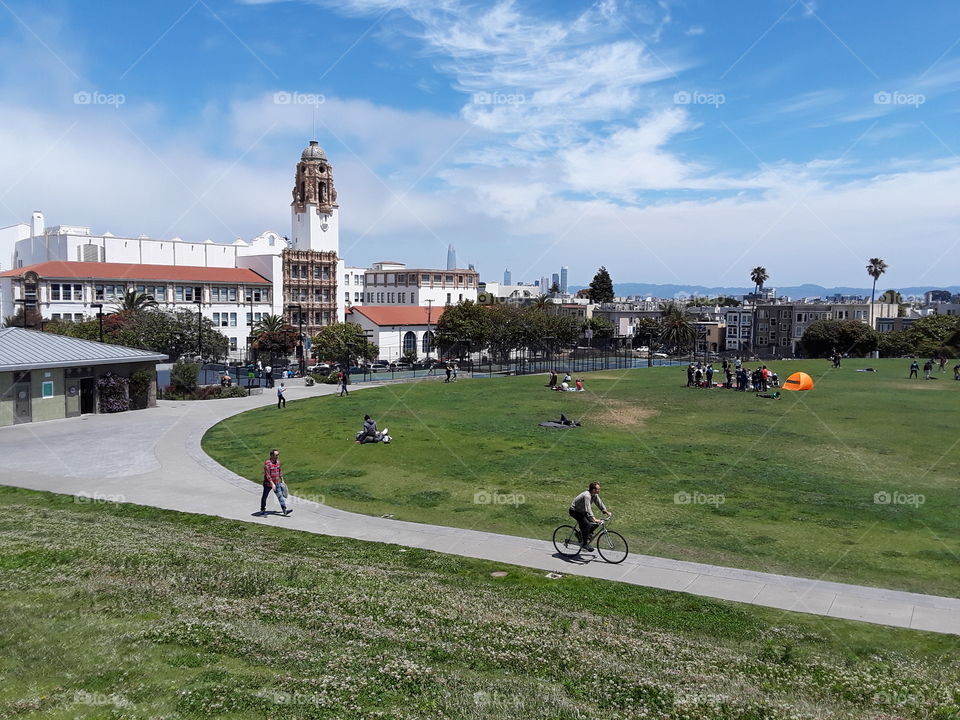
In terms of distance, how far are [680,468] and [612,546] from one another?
8.87 metres

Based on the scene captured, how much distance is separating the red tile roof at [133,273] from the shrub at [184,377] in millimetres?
50709

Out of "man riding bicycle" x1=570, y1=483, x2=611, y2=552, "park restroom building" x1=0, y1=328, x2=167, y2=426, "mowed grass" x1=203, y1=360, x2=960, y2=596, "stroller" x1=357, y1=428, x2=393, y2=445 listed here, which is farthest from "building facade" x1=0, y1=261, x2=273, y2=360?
"man riding bicycle" x1=570, y1=483, x2=611, y2=552

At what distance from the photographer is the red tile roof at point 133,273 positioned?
85875 millimetres

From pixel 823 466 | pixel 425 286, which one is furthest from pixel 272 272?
pixel 823 466

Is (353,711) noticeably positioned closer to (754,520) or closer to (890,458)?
(754,520)

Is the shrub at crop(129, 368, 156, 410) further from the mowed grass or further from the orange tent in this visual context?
the orange tent

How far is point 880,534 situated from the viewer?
16.8m

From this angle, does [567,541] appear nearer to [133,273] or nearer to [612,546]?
Result: [612,546]

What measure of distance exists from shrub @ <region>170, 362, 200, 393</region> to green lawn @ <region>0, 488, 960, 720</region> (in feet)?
99.9

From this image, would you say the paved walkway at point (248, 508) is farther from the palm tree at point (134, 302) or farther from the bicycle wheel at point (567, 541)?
the palm tree at point (134, 302)

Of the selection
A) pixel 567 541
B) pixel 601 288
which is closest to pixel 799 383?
pixel 567 541

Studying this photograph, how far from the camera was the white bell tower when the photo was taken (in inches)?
3974

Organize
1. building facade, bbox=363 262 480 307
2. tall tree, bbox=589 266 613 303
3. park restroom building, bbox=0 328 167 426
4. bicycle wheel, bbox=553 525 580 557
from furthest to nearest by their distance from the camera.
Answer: tall tree, bbox=589 266 613 303, building facade, bbox=363 262 480 307, park restroom building, bbox=0 328 167 426, bicycle wheel, bbox=553 525 580 557

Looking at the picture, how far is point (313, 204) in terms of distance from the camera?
100000 millimetres
